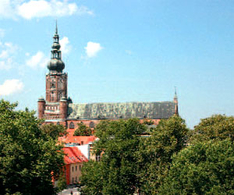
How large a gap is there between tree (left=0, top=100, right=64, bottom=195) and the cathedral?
11573 cm

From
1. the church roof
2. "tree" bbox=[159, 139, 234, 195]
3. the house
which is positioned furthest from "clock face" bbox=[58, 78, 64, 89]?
"tree" bbox=[159, 139, 234, 195]

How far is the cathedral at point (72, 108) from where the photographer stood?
6152 inches

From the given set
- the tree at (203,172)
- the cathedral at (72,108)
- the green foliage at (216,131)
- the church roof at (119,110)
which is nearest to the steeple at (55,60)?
the cathedral at (72,108)

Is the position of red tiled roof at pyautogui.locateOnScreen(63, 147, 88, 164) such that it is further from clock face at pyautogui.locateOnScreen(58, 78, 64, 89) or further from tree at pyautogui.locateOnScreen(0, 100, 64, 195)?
clock face at pyautogui.locateOnScreen(58, 78, 64, 89)

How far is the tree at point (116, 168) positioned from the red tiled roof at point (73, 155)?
69.6ft

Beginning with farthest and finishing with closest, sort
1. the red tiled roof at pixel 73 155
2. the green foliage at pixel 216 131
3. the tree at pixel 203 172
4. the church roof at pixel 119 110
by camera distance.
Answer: the church roof at pixel 119 110
the red tiled roof at pixel 73 155
the green foliage at pixel 216 131
the tree at pixel 203 172

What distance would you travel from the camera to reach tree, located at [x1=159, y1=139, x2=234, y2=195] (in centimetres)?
3734

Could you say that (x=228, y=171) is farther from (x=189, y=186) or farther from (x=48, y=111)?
(x=48, y=111)

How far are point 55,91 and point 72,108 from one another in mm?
9940

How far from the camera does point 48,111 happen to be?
157 meters

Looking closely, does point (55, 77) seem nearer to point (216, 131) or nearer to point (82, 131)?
point (82, 131)

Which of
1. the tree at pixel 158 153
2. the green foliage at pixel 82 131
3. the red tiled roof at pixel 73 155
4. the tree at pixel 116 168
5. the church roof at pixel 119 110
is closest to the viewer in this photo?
the tree at pixel 158 153

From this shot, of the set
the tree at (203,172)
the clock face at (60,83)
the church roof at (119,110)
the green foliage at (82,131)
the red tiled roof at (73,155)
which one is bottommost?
the tree at (203,172)

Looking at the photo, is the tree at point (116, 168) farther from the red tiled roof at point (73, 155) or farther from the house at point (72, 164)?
the red tiled roof at point (73, 155)
